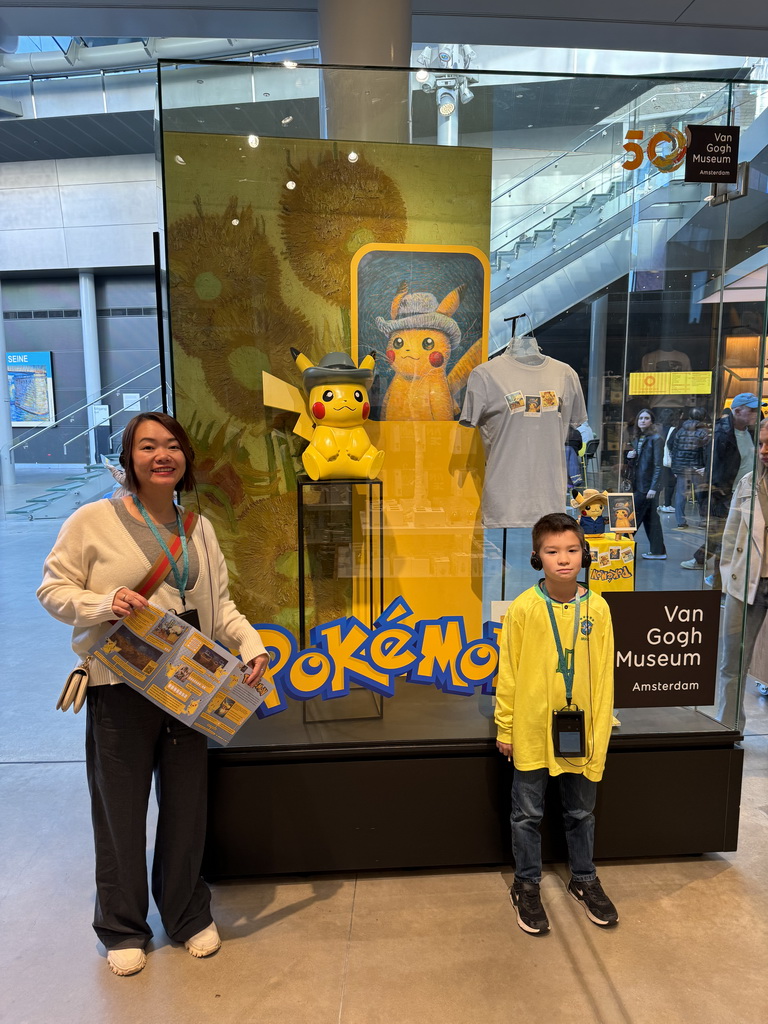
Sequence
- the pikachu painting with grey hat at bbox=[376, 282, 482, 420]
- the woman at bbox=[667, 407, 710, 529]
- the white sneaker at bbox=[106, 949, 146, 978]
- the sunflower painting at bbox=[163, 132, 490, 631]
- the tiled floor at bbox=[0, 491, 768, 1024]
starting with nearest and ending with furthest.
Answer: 1. the tiled floor at bbox=[0, 491, 768, 1024]
2. the white sneaker at bbox=[106, 949, 146, 978]
3. the sunflower painting at bbox=[163, 132, 490, 631]
4. the woman at bbox=[667, 407, 710, 529]
5. the pikachu painting with grey hat at bbox=[376, 282, 482, 420]

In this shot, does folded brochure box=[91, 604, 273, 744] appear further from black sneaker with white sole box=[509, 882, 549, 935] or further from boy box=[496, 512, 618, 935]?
black sneaker with white sole box=[509, 882, 549, 935]

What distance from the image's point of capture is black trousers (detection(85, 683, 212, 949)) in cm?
176

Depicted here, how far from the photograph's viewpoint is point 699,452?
251 cm

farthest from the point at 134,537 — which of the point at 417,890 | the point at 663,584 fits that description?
the point at 663,584

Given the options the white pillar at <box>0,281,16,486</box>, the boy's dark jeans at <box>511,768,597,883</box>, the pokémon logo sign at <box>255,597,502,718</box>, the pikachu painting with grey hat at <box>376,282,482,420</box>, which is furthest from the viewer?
the white pillar at <box>0,281,16,486</box>

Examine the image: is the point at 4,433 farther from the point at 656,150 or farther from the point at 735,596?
the point at 735,596

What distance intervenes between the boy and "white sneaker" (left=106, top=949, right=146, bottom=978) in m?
1.05

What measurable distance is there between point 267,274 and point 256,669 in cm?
145

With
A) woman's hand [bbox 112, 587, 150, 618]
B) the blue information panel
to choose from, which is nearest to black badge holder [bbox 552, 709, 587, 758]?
woman's hand [bbox 112, 587, 150, 618]

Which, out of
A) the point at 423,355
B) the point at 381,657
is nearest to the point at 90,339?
the point at 423,355

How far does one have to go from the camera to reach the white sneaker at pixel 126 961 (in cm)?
182

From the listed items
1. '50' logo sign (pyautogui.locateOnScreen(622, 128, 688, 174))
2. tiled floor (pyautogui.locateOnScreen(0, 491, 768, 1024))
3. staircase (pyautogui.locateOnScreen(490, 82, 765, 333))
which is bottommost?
tiled floor (pyautogui.locateOnScreen(0, 491, 768, 1024))

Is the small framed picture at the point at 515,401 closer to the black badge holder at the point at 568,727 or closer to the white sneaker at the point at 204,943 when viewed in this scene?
the black badge holder at the point at 568,727

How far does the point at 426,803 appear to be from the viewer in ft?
7.23
